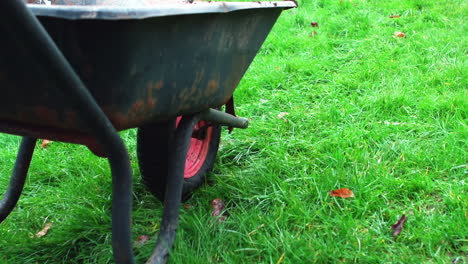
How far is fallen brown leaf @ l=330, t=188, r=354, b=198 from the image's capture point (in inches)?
81.3

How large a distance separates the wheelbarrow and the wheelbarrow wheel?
22cm

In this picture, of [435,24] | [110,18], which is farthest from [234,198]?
[435,24]

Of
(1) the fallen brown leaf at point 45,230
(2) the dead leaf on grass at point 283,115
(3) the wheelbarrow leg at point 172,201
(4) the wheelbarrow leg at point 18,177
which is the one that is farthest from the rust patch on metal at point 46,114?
(2) the dead leaf on grass at point 283,115

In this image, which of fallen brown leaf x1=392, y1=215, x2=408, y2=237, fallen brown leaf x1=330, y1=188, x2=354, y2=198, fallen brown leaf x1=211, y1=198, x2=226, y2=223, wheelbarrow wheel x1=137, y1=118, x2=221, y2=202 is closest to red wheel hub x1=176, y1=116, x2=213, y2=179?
wheelbarrow wheel x1=137, y1=118, x2=221, y2=202

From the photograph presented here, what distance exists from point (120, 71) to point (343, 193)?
46.7 inches

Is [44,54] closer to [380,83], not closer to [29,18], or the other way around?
[29,18]

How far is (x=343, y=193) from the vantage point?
2080 mm

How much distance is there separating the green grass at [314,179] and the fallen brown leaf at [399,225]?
2 cm

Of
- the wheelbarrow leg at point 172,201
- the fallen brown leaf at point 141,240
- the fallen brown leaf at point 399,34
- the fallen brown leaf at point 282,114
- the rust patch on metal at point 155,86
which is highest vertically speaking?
the rust patch on metal at point 155,86

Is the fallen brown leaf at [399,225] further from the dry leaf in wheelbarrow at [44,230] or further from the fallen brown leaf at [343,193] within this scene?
the dry leaf in wheelbarrow at [44,230]

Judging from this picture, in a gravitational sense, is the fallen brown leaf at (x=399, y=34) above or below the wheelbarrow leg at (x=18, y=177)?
below

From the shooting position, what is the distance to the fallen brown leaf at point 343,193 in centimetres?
206

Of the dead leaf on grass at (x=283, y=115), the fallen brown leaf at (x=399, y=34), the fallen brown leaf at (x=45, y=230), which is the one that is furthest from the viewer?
the fallen brown leaf at (x=399, y=34)

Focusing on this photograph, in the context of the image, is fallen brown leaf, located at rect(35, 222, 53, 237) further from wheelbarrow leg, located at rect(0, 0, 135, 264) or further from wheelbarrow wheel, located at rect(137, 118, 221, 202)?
wheelbarrow leg, located at rect(0, 0, 135, 264)
